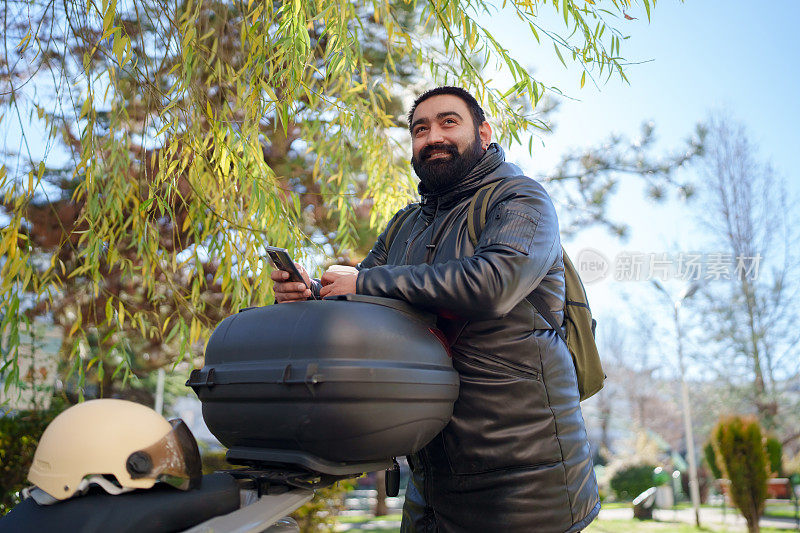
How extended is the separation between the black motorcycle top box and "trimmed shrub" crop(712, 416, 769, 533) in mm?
9856

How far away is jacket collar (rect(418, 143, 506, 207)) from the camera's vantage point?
1835mm

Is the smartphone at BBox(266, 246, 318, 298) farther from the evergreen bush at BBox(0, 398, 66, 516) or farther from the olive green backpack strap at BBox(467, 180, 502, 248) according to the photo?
the evergreen bush at BBox(0, 398, 66, 516)

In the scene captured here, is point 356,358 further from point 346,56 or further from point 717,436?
point 717,436

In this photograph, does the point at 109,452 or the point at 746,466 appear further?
the point at 746,466

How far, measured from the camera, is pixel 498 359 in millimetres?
1635

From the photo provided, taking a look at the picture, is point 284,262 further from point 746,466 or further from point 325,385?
point 746,466

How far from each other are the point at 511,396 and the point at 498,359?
0.10 m

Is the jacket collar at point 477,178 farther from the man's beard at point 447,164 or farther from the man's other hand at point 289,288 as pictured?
the man's other hand at point 289,288

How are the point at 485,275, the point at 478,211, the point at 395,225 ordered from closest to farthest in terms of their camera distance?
the point at 485,275, the point at 478,211, the point at 395,225

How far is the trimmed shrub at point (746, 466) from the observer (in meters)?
9.48

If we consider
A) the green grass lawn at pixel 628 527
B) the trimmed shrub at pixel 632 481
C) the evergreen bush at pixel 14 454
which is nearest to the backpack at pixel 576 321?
the evergreen bush at pixel 14 454

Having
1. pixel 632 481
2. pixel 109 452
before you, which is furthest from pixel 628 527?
pixel 109 452

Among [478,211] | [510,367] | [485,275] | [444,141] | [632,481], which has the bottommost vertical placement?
[632,481]

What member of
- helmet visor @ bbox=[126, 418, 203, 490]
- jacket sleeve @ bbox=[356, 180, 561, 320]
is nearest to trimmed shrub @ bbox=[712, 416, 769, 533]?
jacket sleeve @ bbox=[356, 180, 561, 320]
